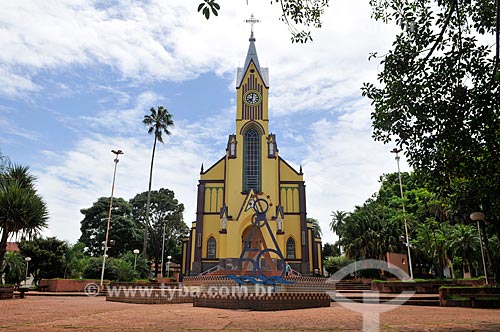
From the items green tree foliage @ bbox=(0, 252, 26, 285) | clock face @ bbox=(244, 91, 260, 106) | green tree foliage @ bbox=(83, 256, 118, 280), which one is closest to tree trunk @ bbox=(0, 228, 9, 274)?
green tree foliage @ bbox=(0, 252, 26, 285)

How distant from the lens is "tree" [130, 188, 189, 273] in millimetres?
53406

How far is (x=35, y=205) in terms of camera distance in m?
17.8

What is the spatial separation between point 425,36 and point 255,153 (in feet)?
100

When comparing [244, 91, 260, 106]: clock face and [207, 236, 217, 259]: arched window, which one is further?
[244, 91, 260, 106]: clock face

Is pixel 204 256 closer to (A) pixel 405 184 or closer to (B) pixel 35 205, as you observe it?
(B) pixel 35 205

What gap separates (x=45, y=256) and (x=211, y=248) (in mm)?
14007

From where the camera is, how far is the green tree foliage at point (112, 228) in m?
52.3

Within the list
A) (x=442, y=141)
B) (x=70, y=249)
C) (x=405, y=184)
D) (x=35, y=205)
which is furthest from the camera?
(x=405, y=184)

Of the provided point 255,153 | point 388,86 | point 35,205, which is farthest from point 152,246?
point 388,86

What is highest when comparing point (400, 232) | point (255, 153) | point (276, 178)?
point (255, 153)

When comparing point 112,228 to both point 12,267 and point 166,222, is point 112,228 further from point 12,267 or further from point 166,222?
point 12,267

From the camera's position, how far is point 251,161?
37625mm

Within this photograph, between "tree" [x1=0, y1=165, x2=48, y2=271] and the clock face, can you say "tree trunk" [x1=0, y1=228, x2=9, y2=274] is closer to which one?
"tree" [x1=0, y1=165, x2=48, y2=271]

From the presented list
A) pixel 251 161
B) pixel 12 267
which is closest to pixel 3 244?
pixel 12 267
